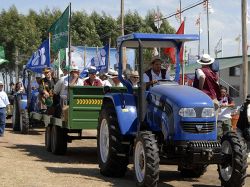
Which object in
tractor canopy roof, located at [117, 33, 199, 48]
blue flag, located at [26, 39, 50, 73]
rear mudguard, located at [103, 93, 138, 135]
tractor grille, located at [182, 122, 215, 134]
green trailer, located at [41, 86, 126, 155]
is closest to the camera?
tractor grille, located at [182, 122, 215, 134]

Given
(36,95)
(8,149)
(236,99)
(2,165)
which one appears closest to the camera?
(2,165)

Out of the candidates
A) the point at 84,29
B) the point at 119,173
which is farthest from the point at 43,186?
the point at 84,29

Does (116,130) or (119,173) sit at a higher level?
(116,130)

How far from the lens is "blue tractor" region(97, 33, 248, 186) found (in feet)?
24.4

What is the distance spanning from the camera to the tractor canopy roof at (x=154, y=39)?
28.7 feet

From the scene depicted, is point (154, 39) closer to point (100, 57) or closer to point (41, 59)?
point (41, 59)

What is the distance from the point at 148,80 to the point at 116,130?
3.03 feet

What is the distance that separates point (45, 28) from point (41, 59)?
91.5 ft

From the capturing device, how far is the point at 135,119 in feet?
27.9

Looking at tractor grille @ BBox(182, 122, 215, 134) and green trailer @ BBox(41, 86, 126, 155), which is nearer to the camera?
tractor grille @ BBox(182, 122, 215, 134)

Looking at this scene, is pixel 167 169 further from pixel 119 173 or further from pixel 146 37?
pixel 146 37

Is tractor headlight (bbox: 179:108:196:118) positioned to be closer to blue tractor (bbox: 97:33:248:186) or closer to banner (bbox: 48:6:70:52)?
blue tractor (bbox: 97:33:248:186)

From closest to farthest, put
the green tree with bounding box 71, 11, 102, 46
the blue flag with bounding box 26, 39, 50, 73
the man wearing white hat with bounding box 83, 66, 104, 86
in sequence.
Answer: the man wearing white hat with bounding box 83, 66, 104, 86 < the blue flag with bounding box 26, 39, 50, 73 < the green tree with bounding box 71, 11, 102, 46

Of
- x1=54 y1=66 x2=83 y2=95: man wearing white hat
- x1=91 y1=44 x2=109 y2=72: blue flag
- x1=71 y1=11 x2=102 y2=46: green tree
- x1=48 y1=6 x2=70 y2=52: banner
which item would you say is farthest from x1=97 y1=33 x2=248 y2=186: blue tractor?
x1=71 y1=11 x2=102 y2=46: green tree
